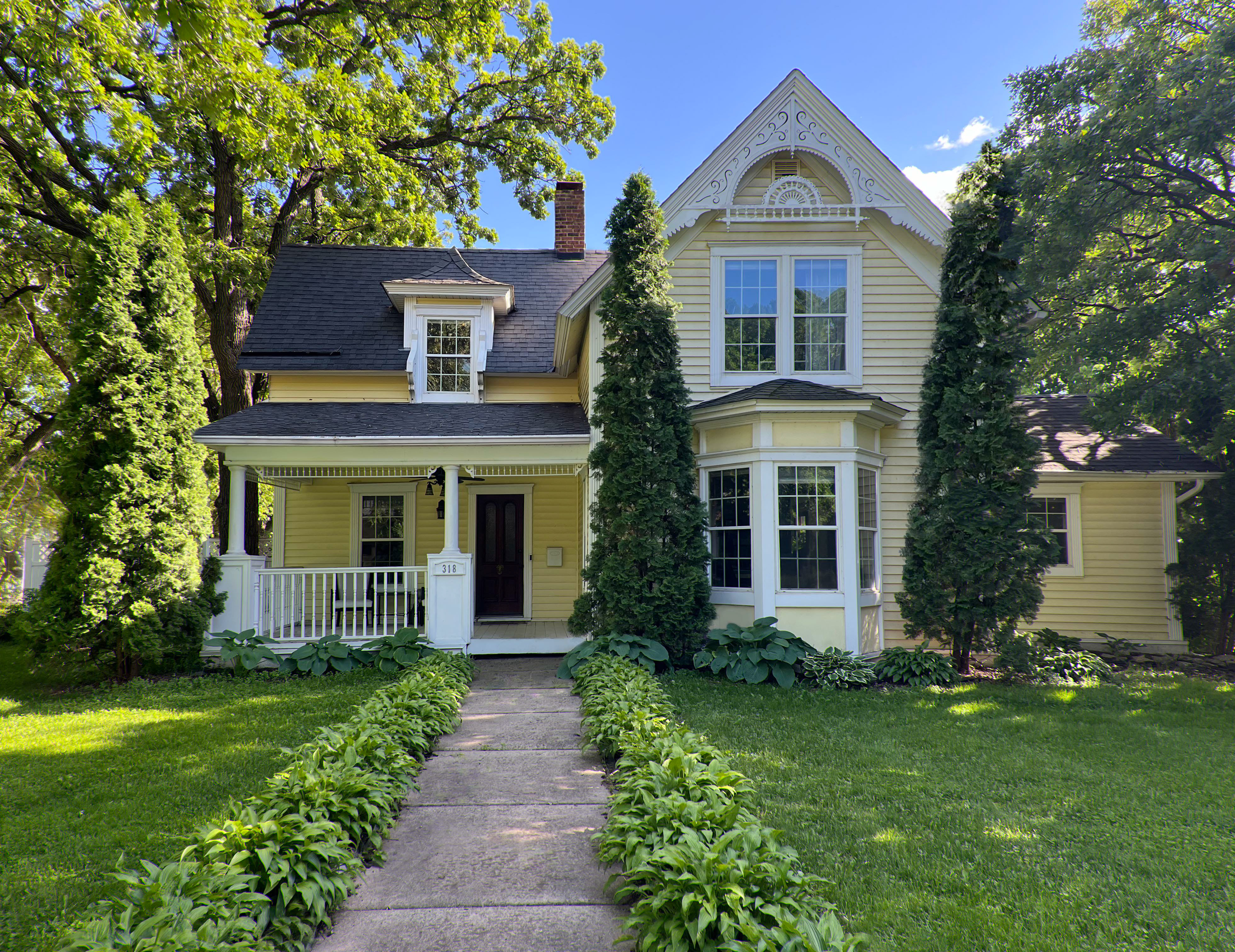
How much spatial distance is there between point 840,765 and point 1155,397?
718 cm

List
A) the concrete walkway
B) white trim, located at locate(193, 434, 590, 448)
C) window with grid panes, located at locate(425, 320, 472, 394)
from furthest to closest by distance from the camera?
window with grid panes, located at locate(425, 320, 472, 394) → white trim, located at locate(193, 434, 590, 448) → the concrete walkway

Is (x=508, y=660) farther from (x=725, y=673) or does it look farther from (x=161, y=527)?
(x=161, y=527)

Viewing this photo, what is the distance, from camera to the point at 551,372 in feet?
39.9

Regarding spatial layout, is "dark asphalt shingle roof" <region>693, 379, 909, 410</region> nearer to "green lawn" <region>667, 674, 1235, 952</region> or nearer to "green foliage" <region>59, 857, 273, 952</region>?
"green lawn" <region>667, 674, 1235, 952</region>

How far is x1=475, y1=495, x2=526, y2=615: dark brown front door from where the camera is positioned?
40.7 feet

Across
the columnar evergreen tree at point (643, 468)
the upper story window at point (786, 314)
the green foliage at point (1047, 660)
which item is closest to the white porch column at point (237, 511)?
the columnar evergreen tree at point (643, 468)

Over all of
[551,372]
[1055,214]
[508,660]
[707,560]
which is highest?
[1055,214]

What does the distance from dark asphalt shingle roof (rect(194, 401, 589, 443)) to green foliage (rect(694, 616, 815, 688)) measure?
3356 mm

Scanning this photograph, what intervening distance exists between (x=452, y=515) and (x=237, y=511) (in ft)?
9.18

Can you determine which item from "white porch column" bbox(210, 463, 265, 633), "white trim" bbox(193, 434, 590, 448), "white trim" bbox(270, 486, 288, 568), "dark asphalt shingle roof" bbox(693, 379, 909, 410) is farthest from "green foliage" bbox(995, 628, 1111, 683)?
"white trim" bbox(270, 486, 288, 568)

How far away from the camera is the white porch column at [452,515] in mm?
9734

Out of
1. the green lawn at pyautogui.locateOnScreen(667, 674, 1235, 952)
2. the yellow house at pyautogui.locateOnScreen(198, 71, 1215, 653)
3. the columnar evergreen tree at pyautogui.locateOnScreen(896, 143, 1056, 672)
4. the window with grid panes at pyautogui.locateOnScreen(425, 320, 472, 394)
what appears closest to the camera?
the green lawn at pyautogui.locateOnScreen(667, 674, 1235, 952)

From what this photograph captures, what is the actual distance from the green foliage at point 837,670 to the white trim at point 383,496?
697cm

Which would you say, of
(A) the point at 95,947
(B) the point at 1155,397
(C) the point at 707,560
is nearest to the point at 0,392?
(C) the point at 707,560
